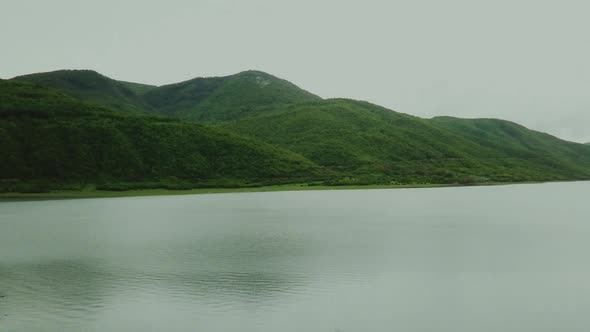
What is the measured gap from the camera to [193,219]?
75.6 m

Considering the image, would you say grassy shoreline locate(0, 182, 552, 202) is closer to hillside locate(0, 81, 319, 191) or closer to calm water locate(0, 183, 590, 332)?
hillside locate(0, 81, 319, 191)

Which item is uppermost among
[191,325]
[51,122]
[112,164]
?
[51,122]

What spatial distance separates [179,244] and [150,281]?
17023 mm

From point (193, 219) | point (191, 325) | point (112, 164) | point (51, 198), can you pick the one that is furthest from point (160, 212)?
point (112, 164)

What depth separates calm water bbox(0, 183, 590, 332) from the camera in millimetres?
24969

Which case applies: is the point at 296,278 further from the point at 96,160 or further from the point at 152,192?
the point at 96,160

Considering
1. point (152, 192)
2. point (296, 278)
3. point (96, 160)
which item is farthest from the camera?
point (96, 160)

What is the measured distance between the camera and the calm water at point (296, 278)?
2497 centimetres

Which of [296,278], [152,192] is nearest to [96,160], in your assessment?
[152,192]

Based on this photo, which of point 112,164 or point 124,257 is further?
point 112,164

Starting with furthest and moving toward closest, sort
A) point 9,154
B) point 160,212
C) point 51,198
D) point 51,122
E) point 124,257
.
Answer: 1. point 51,122
2. point 9,154
3. point 51,198
4. point 160,212
5. point 124,257

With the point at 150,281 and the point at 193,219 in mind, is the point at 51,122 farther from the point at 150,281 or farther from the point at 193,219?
the point at 150,281

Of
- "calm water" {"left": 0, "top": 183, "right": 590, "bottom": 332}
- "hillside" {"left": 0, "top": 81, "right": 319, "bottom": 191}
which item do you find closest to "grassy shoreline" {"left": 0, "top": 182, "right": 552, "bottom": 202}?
"hillside" {"left": 0, "top": 81, "right": 319, "bottom": 191}

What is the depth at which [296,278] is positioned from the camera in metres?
33.8
